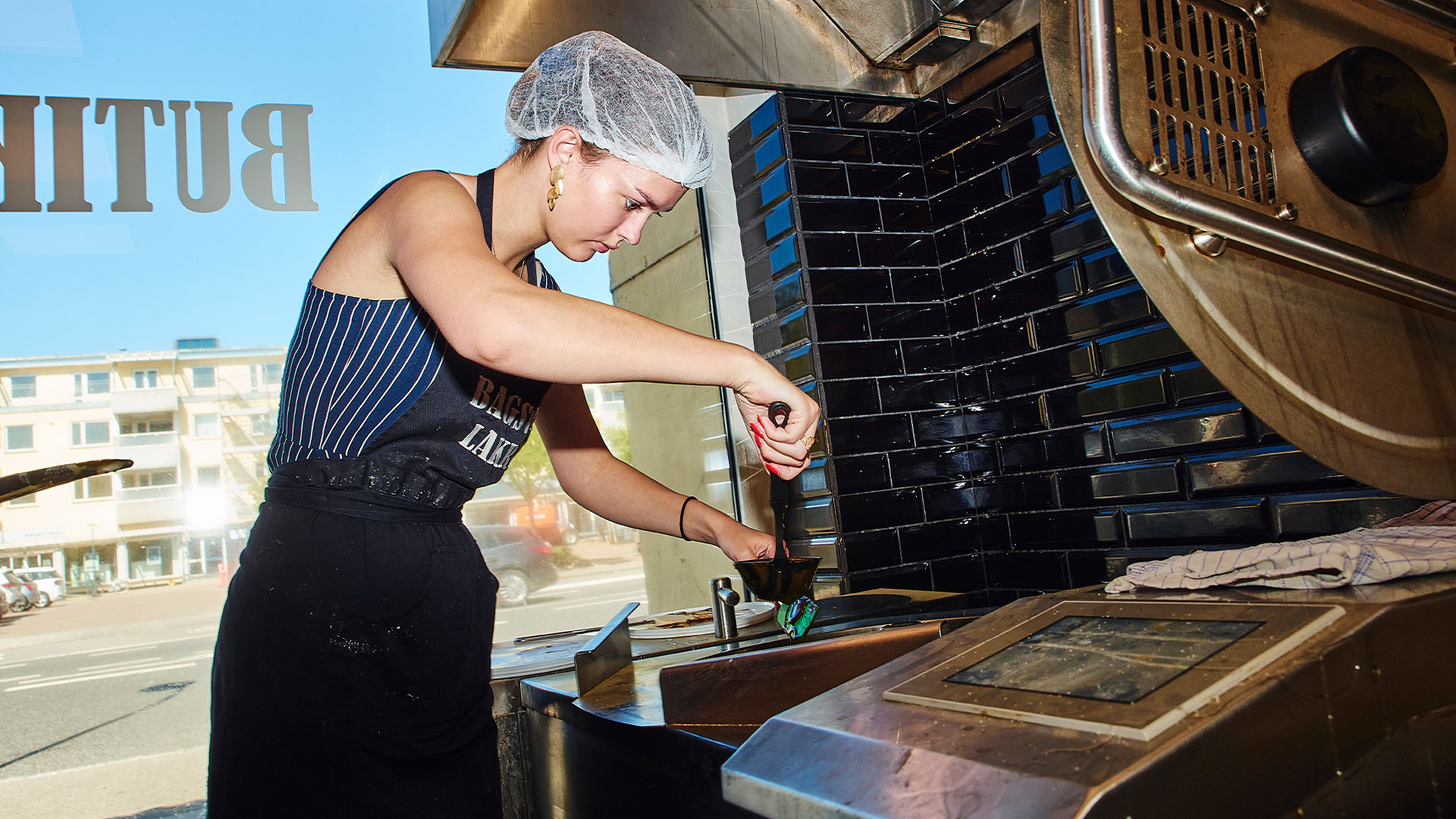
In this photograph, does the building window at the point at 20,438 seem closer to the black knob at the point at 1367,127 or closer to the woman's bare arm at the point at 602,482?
the woman's bare arm at the point at 602,482

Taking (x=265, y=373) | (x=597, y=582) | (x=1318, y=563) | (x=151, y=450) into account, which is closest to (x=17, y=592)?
(x=151, y=450)

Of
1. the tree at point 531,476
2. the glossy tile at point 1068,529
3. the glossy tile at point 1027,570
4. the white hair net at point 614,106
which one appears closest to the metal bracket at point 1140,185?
the white hair net at point 614,106

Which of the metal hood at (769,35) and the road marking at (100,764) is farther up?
the metal hood at (769,35)

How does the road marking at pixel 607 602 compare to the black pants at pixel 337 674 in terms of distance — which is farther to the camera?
the road marking at pixel 607 602

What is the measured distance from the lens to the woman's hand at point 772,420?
39.2 inches

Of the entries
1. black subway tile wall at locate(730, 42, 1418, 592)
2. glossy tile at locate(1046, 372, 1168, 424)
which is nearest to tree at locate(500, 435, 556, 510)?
black subway tile wall at locate(730, 42, 1418, 592)

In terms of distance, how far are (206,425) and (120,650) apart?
590mm

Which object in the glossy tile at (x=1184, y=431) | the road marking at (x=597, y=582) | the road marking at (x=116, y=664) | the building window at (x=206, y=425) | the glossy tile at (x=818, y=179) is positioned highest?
the glossy tile at (x=818, y=179)

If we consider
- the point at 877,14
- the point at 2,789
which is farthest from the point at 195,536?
the point at 877,14

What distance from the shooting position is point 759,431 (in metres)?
1.11

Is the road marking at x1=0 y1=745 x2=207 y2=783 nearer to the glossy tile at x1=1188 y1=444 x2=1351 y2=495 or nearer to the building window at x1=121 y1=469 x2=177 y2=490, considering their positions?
the building window at x1=121 y1=469 x2=177 y2=490

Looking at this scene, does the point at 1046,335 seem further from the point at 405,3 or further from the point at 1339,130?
the point at 405,3

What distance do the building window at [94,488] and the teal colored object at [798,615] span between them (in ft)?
5.99

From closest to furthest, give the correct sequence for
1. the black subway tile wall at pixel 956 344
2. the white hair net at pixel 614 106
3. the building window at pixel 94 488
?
the white hair net at pixel 614 106 → the black subway tile wall at pixel 956 344 → the building window at pixel 94 488
